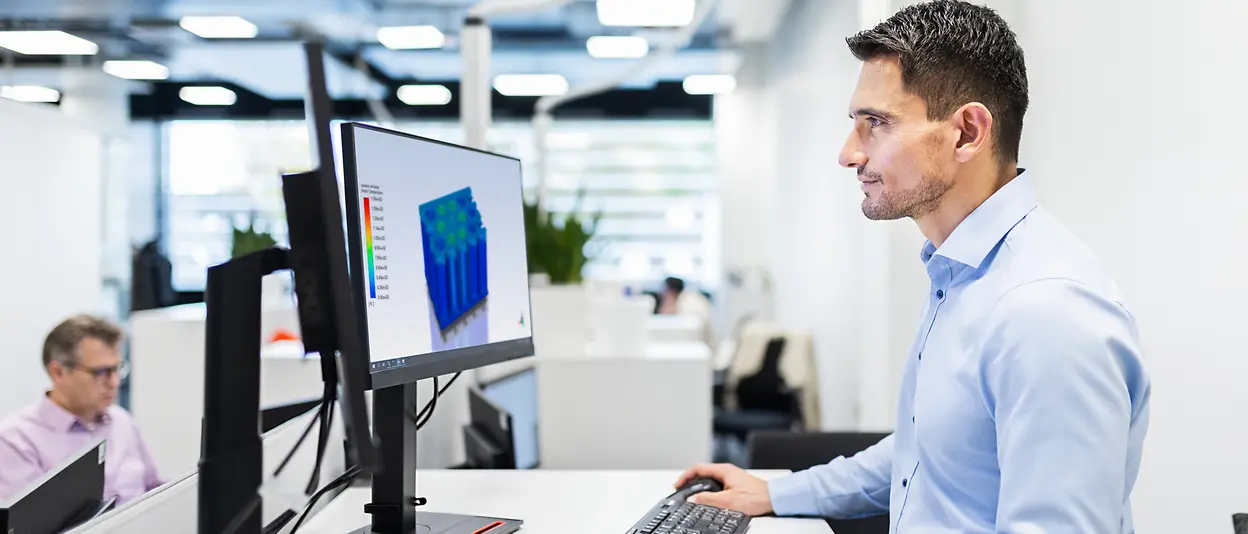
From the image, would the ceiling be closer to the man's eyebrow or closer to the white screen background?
the white screen background

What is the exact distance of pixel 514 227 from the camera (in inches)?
57.8

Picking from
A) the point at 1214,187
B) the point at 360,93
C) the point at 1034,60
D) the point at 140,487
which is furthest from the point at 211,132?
the point at 1214,187

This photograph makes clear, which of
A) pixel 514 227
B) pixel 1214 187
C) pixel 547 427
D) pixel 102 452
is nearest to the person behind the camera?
pixel 102 452

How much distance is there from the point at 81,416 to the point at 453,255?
1.61 metres

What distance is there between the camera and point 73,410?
231cm

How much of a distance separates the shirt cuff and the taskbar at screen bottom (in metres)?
0.46

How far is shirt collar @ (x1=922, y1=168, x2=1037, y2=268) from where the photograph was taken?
3.72 ft

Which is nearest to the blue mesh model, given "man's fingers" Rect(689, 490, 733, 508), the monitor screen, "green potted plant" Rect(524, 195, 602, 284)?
the monitor screen

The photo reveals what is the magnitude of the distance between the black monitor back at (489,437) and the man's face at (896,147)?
0.89m

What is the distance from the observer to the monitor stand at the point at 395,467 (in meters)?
1.22

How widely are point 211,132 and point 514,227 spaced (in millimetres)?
8716

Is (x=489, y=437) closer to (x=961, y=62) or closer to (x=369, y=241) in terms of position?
(x=369, y=241)

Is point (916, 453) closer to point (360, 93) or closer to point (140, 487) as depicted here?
point (140, 487)

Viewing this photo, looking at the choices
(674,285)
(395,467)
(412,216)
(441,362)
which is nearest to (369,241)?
(412,216)
